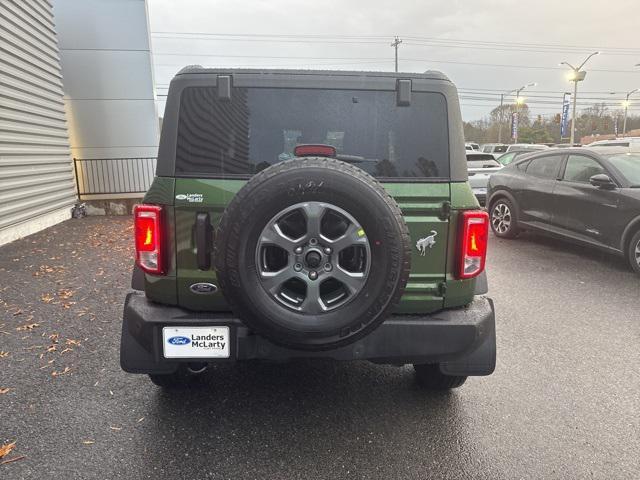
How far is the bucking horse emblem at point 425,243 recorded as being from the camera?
2.44 metres

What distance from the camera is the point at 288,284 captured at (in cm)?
228

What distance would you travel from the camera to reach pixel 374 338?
236 centimetres

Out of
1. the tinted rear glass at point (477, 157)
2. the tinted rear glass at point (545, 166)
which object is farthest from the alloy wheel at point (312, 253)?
the tinted rear glass at point (477, 157)

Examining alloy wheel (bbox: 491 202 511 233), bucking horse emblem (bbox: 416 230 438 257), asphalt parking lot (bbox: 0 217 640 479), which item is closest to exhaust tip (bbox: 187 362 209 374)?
asphalt parking lot (bbox: 0 217 640 479)

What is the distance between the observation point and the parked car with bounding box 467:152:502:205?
35.3 feet

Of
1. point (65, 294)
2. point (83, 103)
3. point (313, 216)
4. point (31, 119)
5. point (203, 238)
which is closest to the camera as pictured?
point (313, 216)

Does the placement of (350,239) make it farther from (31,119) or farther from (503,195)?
(31,119)

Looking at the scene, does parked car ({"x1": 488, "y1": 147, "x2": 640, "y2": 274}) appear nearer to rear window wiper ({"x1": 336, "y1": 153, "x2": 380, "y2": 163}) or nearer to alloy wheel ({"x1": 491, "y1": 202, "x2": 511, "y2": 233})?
alloy wheel ({"x1": 491, "y1": 202, "x2": 511, "y2": 233})

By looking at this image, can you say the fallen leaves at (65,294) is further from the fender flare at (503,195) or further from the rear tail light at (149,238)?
the fender flare at (503,195)

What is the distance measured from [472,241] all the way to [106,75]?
12.1 m

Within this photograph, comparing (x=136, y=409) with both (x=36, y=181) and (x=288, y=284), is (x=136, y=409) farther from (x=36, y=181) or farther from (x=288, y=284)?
(x=36, y=181)

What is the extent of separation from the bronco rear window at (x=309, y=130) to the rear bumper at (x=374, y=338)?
75 centimetres

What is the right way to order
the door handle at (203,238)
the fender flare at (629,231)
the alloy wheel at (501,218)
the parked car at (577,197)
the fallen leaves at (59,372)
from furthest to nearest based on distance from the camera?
the alloy wheel at (501,218) < the parked car at (577,197) < the fender flare at (629,231) < the fallen leaves at (59,372) < the door handle at (203,238)

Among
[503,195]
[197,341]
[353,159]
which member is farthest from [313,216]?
[503,195]
